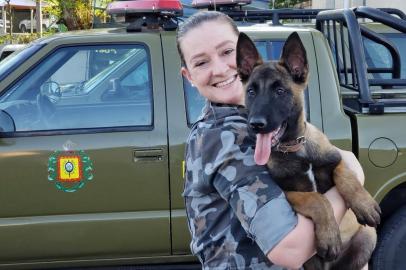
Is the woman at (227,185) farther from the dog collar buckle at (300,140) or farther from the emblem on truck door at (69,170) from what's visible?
the emblem on truck door at (69,170)

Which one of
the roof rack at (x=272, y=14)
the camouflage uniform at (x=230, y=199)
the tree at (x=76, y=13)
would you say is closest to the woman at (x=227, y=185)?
the camouflage uniform at (x=230, y=199)

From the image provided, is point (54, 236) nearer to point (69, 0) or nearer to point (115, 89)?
point (115, 89)

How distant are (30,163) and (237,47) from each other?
7.27 ft

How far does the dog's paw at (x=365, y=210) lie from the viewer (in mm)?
1852

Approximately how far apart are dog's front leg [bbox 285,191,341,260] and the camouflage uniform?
0.10 metres

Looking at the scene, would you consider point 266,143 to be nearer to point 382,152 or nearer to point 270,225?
point 270,225

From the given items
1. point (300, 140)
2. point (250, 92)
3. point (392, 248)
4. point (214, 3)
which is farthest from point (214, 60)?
point (214, 3)

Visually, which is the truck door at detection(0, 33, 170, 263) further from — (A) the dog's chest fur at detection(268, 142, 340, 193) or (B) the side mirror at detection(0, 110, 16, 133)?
(A) the dog's chest fur at detection(268, 142, 340, 193)

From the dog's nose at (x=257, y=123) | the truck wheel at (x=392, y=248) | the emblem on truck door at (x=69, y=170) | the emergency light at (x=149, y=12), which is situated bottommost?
the truck wheel at (x=392, y=248)

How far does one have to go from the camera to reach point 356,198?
1845 mm

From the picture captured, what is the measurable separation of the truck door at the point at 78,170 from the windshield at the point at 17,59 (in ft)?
0.17

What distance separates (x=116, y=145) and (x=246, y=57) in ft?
6.60

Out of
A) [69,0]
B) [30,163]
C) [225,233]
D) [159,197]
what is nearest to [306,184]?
[225,233]

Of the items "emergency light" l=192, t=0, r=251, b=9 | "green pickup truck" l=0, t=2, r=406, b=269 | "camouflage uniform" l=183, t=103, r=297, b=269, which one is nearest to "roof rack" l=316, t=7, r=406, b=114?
"green pickup truck" l=0, t=2, r=406, b=269
